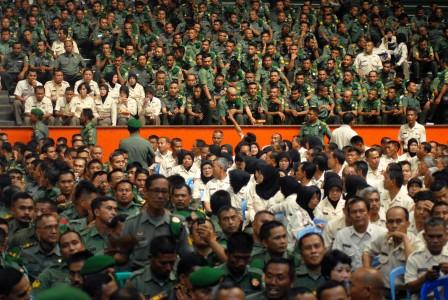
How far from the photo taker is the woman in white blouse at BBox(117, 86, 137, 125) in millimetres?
19297

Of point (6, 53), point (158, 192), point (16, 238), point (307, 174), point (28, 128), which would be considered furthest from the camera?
point (6, 53)

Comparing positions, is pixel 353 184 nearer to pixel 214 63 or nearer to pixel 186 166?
pixel 186 166

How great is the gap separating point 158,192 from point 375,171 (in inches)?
244

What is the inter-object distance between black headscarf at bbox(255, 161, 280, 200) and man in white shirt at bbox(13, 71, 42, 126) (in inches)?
342

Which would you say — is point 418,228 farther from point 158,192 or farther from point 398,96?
point 398,96

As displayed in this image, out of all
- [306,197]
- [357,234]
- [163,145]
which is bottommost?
[357,234]

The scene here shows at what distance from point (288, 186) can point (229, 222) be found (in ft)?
6.24

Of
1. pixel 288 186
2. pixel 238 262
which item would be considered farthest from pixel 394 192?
pixel 238 262

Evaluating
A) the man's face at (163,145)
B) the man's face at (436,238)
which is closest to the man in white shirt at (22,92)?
the man's face at (163,145)

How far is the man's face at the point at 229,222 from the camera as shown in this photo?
904 cm

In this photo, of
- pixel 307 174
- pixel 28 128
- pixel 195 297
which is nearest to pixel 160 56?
pixel 28 128

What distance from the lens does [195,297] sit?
6.80 meters

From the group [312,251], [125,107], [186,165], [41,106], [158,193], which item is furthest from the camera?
[125,107]

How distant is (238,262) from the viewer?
777 cm
